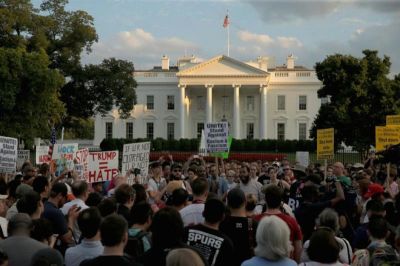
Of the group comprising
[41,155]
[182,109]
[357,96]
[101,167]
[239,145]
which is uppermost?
[182,109]

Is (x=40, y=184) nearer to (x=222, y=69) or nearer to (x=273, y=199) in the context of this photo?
(x=273, y=199)

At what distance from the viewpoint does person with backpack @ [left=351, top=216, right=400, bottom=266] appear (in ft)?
18.2

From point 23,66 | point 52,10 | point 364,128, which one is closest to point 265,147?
point 364,128

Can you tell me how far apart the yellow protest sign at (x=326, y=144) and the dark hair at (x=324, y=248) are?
37.8 feet

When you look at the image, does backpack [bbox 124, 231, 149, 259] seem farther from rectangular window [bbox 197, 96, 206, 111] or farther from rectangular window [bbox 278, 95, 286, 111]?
rectangular window [bbox 278, 95, 286, 111]

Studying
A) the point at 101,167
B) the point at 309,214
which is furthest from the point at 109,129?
the point at 309,214

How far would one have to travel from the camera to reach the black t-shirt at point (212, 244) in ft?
18.4

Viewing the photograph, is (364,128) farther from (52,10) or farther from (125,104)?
(52,10)

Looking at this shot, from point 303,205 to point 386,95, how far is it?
43242 millimetres

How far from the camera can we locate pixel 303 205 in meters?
8.31

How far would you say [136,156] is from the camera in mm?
13953

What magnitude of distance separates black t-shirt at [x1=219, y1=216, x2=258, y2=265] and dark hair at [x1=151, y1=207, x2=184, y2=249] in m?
1.29

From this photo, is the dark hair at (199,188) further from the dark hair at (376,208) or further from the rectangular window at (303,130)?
the rectangular window at (303,130)

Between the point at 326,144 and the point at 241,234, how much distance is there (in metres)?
10.7
